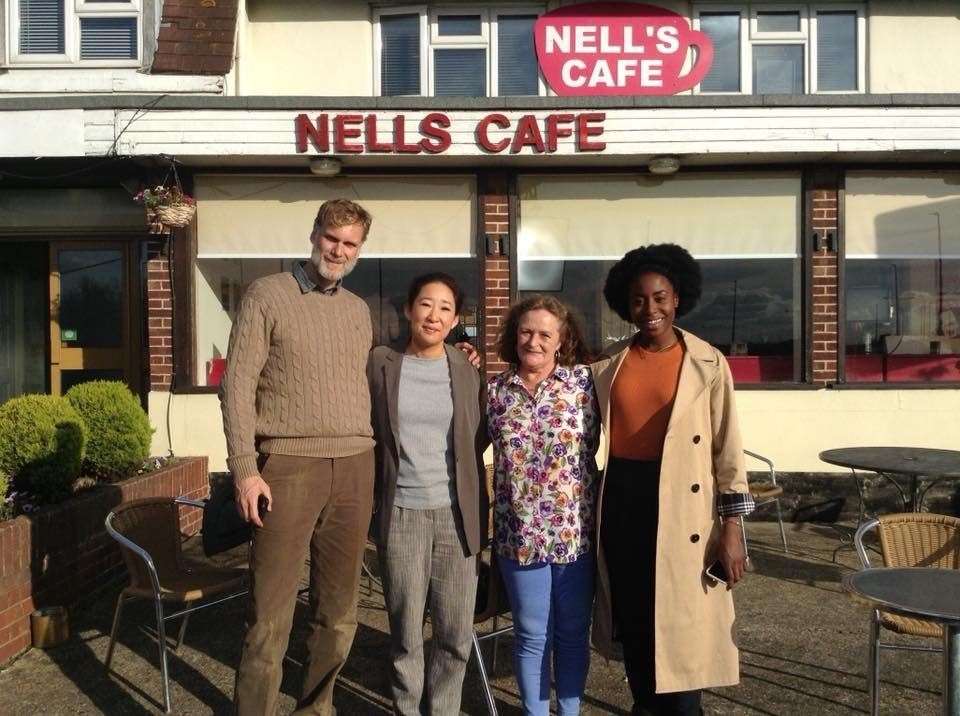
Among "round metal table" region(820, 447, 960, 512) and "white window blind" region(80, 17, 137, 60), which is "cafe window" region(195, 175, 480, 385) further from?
"round metal table" region(820, 447, 960, 512)

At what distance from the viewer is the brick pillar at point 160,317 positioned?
22.1 feet

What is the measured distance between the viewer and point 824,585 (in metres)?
5.14

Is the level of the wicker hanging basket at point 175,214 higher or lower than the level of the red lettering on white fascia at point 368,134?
lower

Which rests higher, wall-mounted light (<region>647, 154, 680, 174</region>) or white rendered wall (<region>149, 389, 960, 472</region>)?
wall-mounted light (<region>647, 154, 680, 174</region>)

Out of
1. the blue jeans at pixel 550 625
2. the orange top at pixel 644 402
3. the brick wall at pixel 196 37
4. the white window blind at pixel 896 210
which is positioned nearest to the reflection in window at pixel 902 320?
the white window blind at pixel 896 210

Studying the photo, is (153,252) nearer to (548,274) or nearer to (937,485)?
(548,274)

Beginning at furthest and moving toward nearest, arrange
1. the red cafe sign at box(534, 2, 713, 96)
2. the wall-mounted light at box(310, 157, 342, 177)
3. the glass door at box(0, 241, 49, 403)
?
the glass door at box(0, 241, 49, 403) → the red cafe sign at box(534, 2, 713, 96) → the wall-mounted light at box(310, 157, 342, 177)

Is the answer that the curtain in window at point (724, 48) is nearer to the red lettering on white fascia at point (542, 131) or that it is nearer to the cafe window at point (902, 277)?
the cafe window at point (902, 277)

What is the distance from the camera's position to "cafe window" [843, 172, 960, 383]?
6.86 metres

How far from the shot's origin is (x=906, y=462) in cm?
516

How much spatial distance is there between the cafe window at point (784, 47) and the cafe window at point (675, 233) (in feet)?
4.00

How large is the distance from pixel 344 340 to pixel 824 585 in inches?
145

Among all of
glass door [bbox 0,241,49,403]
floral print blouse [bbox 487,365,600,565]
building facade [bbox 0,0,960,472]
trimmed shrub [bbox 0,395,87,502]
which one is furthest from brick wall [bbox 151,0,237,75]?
floral print blouse [bbox 487,365,600,565]

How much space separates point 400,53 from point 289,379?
17.6ft
